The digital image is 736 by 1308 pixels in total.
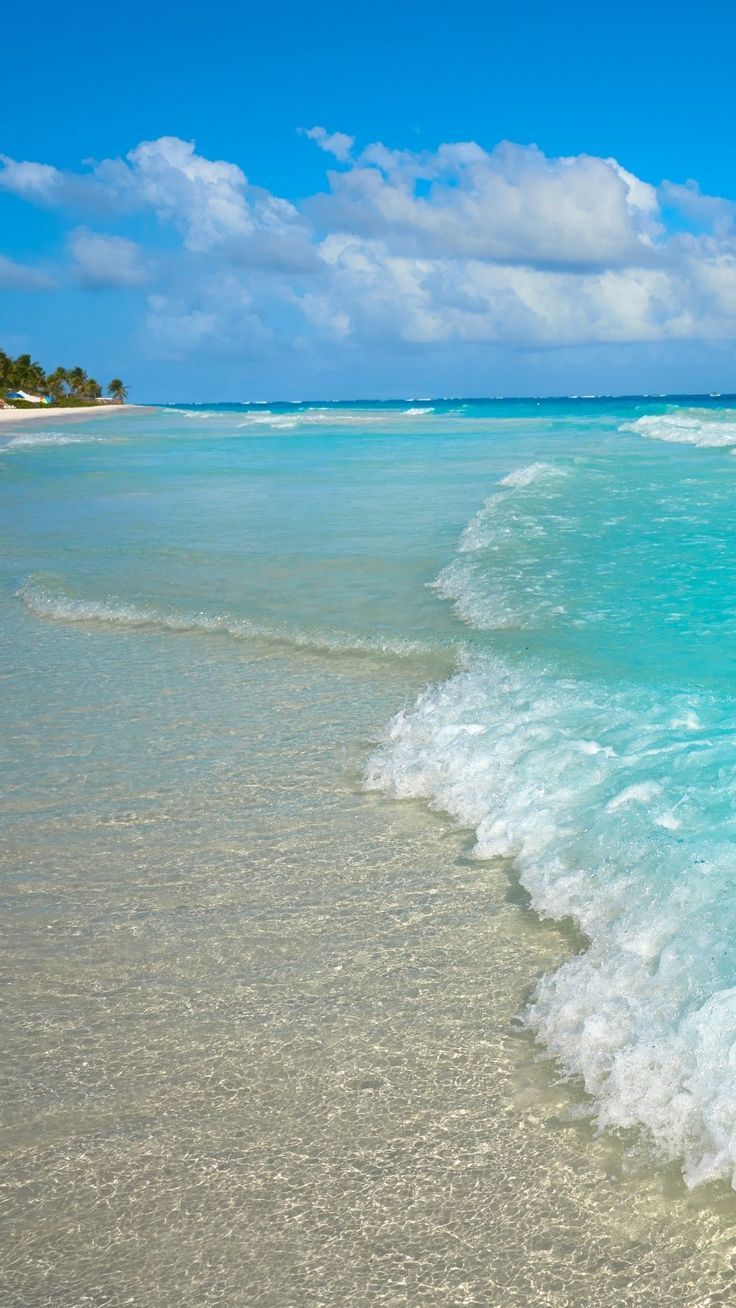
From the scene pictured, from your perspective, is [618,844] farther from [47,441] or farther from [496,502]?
[47,441]

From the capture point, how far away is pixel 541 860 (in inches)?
171

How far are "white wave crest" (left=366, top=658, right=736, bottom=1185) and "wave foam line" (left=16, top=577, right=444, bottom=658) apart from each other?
1228mm

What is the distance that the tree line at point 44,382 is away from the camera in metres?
116

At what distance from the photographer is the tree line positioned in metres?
116

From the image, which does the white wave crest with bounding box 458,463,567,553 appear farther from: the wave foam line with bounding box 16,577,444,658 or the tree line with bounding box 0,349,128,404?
the tree line with bounding box 0,349,128,404

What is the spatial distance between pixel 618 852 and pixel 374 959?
3.71 feet

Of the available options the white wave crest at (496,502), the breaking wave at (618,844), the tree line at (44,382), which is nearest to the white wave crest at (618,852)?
the breaking wave at (618,844)

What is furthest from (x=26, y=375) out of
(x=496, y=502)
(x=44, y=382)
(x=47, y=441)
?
(x=496, y=502)

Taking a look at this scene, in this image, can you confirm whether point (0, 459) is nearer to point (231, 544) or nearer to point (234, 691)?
point (231, 544)

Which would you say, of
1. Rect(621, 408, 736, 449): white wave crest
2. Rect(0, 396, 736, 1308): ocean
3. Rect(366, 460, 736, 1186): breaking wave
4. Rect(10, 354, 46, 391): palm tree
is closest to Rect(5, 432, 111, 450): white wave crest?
Rect(621, 408, 736, 449): white wave crest

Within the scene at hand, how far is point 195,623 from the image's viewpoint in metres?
9.38

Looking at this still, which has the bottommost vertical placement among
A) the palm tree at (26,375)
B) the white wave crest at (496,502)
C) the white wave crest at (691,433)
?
the white wave crest at (496,502)

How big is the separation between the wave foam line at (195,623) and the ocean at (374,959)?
0.19 feet

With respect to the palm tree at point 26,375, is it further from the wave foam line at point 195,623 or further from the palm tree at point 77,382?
the wave foam line at point 195,623
